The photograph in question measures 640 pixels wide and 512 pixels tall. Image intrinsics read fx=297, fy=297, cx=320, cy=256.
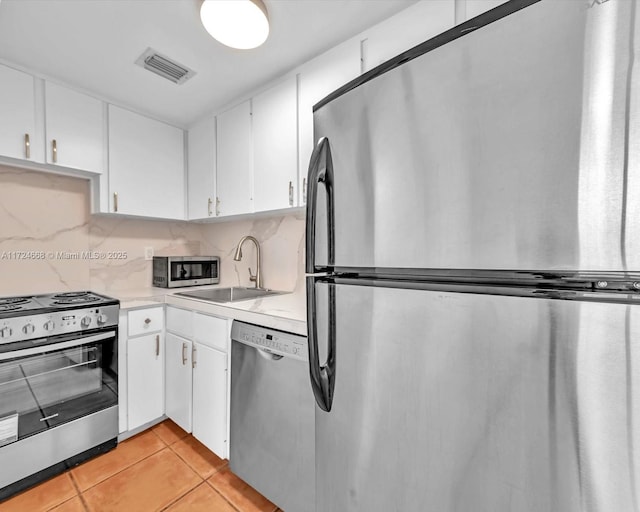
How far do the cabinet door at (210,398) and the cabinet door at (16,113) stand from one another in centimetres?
148

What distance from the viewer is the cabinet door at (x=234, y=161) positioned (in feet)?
6.29

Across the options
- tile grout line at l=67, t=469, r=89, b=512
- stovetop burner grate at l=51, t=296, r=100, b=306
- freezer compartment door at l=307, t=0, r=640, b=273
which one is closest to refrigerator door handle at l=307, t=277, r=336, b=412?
freezer compartment door at l=307, t=0, r=640, b=273

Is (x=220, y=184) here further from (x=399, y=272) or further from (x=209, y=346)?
(x=399, y=272)

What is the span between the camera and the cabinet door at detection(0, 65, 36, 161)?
A: 1.62 metres

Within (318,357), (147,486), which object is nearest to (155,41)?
(318,357)

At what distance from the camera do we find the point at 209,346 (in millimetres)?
1616

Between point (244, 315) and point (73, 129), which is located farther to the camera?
point (73, 129)

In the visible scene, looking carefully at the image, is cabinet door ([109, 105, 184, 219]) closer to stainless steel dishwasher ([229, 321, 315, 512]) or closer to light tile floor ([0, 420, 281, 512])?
stainless steel dishwasher ([229, 321, 315, 512])

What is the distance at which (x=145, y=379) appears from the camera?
1.87 meters

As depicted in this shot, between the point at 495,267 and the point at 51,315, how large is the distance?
6.50 feet

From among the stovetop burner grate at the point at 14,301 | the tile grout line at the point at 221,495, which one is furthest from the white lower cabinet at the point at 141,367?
the tile grout line at the point at 221,495

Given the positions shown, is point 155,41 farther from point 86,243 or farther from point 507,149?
point 507,149

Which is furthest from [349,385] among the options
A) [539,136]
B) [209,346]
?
[209,346]

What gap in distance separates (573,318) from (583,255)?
0.10m
